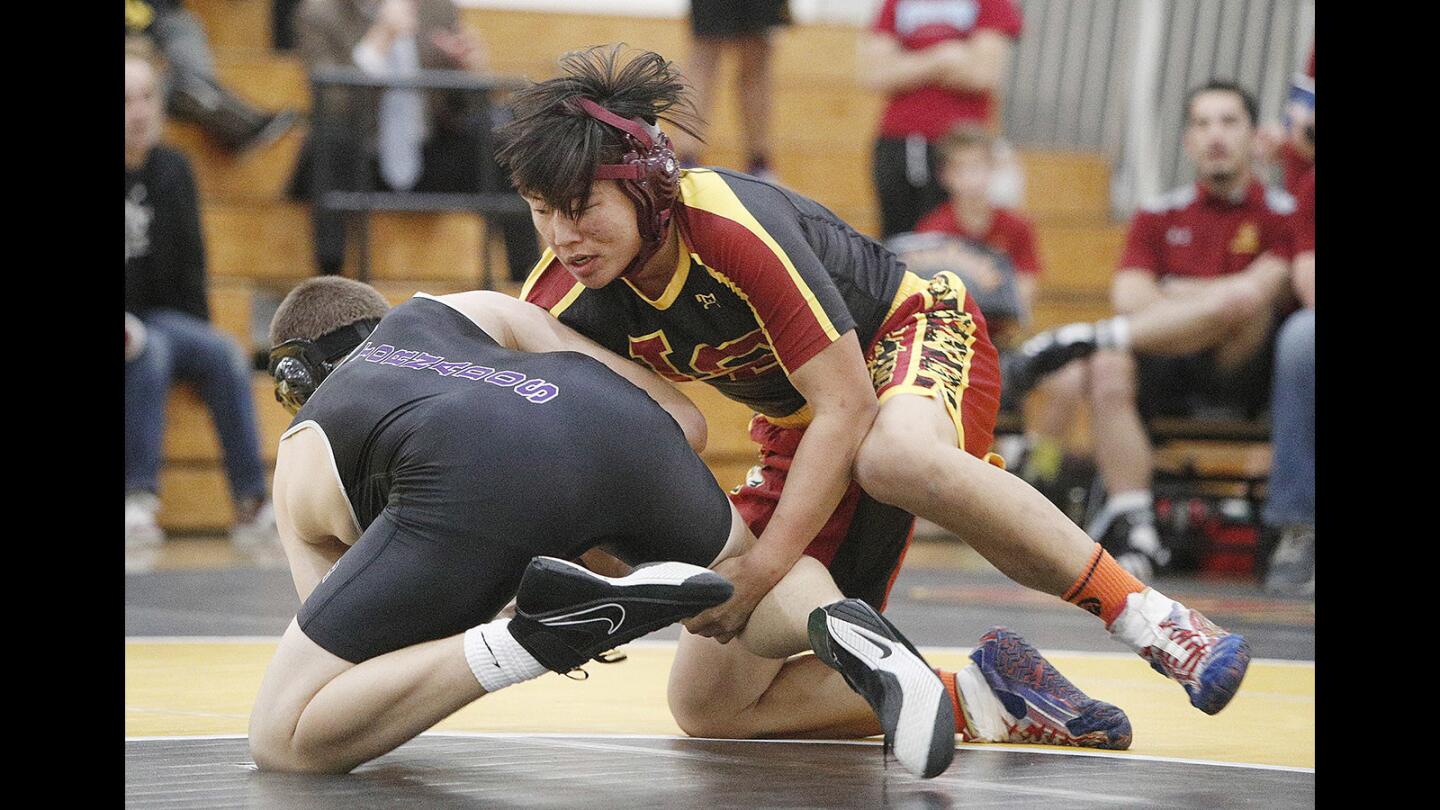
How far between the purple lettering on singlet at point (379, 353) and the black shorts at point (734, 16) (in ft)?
17.6

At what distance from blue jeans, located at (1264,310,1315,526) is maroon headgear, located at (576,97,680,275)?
3822 mm

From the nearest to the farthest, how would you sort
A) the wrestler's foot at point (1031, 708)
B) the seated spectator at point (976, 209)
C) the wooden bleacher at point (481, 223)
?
the wrestler's foot at point (1031, 708) → the seated spectator at point (976, 209) → the wooden bleacher at point (481, 223)

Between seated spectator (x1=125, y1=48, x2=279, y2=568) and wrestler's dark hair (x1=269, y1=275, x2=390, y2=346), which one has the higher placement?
wrestler's dark hair (x1=269, y1=275, x2=390, y2=346)

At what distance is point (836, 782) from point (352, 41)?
6.15 m

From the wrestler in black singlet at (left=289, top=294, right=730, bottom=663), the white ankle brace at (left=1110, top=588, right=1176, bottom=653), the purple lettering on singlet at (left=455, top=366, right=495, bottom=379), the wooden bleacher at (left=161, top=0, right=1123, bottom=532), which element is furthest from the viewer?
the wooden bleacher at (left=161, top=0, right=1123, bottom=532)

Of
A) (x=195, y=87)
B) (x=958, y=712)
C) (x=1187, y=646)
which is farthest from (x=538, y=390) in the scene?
(x=195, y=87)

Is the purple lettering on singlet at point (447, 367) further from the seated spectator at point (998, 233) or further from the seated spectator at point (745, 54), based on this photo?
the seated spectator at point (745, 54)

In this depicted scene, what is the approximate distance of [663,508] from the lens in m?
2.84

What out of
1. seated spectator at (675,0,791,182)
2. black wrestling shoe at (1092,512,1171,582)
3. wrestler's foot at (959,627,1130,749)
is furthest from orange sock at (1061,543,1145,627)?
seated spectator at (675,0,791,182)

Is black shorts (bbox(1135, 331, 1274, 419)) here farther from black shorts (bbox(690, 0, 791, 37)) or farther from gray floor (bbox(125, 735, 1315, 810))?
gray floor (bbox(125, 735, 1315, 810))

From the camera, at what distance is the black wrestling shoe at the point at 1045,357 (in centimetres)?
664

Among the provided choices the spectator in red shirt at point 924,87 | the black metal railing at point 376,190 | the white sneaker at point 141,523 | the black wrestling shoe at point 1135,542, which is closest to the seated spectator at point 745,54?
the spectator in red shirt at point 924,87

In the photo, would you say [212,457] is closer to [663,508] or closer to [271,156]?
[271,156]

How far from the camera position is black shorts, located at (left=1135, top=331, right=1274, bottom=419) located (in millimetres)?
6957
